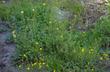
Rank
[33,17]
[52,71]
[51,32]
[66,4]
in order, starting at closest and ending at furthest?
[52,71], [51,32], [33,17], [66,4]

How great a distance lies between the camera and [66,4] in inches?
255

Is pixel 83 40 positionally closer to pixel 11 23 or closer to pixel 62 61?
pixel 62 61

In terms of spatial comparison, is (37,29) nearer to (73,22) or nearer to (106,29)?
(73,22)

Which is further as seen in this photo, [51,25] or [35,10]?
[35,10]

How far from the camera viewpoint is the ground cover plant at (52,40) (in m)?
4.75

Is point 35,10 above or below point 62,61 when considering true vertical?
above

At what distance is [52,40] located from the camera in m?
5.11

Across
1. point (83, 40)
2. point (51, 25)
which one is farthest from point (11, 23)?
point (83, 40)

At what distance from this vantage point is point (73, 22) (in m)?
5.96

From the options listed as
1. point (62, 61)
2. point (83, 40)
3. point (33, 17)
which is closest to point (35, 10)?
point (33, 17)

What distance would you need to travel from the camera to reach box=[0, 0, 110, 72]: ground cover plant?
15.6 ft

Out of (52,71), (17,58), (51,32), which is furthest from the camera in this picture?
(51,32)

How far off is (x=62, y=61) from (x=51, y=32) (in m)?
0.76

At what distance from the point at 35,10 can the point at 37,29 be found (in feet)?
2.33
